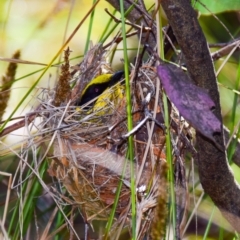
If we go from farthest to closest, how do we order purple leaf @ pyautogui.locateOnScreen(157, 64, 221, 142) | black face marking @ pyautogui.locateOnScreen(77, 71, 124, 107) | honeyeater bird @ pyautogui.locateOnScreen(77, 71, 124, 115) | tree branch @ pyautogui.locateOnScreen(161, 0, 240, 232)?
black face marking @ pyautogui.locateOnScreen(77, 71, 124, 107), honeyeater bird @ pyautogui.locateOnScreen(77, 71, 124, 115), tree branch @ pyautogui.locateOnScreen(161, 0, 240, 232), purple leaf @ pyautogui.locateOnScreen(157, 64, 221, 142)

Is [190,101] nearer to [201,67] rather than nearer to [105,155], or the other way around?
[201,67]

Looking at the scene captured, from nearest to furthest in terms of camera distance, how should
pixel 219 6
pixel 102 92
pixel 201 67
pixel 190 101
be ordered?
pixel 190 101
pixel 201 67
pixel 219 6
pixel 102 92

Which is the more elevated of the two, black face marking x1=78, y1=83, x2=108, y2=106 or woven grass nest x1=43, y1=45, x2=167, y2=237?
black face marking x1=78, y1=83, x2=108, y2=106

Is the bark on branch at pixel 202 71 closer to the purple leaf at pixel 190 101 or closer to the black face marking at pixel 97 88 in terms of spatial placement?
the purple leaf at pixel 190 101

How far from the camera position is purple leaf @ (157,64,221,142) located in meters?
0.96

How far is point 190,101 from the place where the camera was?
1008mm

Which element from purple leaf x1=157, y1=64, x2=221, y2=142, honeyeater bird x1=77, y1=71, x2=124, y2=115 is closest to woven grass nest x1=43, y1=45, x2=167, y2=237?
honeyeater bird x1=77, y1=71, x2=124, y2=115

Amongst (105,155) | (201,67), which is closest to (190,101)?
(201,67)

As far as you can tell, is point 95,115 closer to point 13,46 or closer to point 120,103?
point 120,103

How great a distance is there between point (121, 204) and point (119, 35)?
493 mm

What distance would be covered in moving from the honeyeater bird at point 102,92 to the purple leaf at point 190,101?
2.16 feet

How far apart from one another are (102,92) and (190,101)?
2.96 feet

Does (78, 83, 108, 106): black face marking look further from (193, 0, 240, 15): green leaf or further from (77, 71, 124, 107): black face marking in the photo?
(193, 0, 240, 15): green leaf

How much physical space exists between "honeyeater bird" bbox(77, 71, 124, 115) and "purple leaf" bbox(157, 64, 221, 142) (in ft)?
2.16
